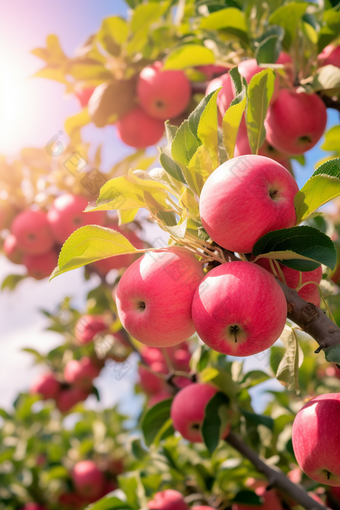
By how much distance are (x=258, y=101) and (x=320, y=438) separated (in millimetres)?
947

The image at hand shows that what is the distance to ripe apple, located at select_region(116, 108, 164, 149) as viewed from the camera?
95.5 inches

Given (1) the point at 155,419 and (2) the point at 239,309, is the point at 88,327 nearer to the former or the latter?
(1) the point at 155,419

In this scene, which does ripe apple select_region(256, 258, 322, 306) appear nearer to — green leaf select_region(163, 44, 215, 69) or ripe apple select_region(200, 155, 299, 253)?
ripe apple select_region(200, 155, 299, 253)

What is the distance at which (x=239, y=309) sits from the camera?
3.02 feet

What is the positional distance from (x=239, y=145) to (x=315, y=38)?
642 millimetres

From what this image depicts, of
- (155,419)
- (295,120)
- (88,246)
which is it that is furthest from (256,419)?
(295,120)

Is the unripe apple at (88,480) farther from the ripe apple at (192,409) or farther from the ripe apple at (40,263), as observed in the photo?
the ripe apple at (192,409)

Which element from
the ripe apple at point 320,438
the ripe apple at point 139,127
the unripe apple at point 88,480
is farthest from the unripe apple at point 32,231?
the ripe apple at point 320,438

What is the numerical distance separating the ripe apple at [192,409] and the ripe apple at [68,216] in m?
1.39

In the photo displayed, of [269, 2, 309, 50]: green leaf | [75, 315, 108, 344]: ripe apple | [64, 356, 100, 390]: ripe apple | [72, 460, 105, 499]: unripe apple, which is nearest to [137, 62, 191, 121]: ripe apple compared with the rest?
[269, 2, 309, 50]: green leaf

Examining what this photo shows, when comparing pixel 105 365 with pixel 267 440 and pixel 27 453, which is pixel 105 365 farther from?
pixel 267 440

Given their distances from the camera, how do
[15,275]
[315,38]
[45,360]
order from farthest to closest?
1. [45,360]
2. [15,275]
3. [315,38]

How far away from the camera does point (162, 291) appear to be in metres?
1.02

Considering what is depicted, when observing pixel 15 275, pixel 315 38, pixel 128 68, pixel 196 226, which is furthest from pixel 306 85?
pixel 15 275
